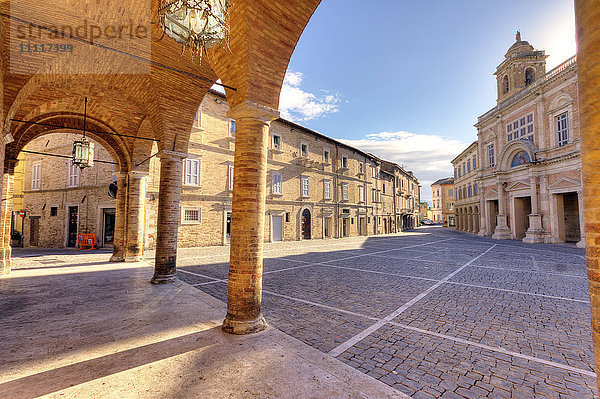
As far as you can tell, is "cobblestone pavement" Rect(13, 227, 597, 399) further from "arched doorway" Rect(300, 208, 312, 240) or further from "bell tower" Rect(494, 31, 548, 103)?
"bell tower" Rect(494, 31, 548, 103)

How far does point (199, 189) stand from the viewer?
16.2 metres

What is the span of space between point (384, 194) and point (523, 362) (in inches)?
1392

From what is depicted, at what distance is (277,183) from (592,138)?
19.6 meters

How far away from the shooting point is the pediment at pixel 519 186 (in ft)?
67.7

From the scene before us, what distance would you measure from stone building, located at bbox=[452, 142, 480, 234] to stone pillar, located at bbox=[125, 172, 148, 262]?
3240 centimetres

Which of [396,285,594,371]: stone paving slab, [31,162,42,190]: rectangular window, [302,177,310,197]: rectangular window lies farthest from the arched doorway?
[31,162,42,190]: rectangular window

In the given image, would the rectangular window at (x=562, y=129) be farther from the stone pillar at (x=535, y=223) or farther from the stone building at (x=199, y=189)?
the stone building at (x=199, y=189)

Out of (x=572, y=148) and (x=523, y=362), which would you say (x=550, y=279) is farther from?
(x=572, y=148)

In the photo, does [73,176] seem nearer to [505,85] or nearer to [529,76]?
[505,85]

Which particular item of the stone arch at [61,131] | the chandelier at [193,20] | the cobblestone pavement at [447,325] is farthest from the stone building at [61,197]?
the chandelier at [193,20]

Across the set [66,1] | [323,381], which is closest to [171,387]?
[323,381]

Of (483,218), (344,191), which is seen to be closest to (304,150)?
(344,191)

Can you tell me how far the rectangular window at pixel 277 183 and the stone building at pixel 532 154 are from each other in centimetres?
1881

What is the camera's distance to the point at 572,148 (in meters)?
17.1
